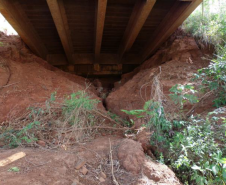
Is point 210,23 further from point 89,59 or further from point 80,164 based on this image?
point 80,164

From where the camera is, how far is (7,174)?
2.11 m

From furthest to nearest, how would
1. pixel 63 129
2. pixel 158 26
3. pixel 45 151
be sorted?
1. pixel 158 26
2. pixel 63 129
3. pixel 45 151

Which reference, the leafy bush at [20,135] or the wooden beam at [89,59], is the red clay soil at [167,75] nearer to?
the wooden beam at [89,59]

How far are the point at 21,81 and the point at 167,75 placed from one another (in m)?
3.85

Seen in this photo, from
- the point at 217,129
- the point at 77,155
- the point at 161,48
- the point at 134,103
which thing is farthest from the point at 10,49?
the point at 217,129

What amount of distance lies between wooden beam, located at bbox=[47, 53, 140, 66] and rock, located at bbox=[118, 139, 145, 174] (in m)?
5.25

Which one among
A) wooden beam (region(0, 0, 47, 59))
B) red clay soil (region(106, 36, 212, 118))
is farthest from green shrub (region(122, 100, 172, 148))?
wooden beam (region(0, 0, 47, 59))

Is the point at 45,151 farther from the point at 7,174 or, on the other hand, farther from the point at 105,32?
the point at 105,32

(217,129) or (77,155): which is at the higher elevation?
(217,129)

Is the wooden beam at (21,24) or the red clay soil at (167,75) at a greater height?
the wooden beam at (21,24)

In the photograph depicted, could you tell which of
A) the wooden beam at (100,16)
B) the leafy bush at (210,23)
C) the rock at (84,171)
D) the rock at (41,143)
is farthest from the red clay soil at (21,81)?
the leafy bush at (210,23)

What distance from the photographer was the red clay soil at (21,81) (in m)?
4.49

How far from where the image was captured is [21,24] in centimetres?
516

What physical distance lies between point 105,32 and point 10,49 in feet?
9.53
